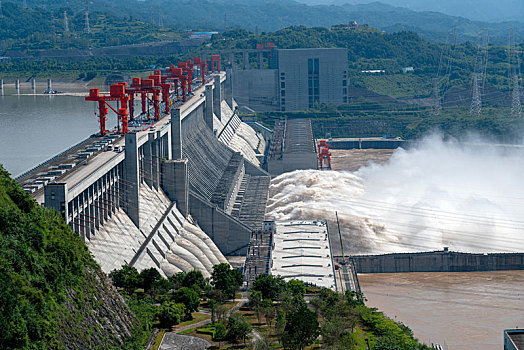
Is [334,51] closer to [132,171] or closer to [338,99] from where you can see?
[338,99]

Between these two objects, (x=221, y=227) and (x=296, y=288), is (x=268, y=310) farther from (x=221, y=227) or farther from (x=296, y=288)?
(x=221, y=227)

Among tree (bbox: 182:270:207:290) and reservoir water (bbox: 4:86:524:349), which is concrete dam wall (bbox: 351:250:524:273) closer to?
reservoir water (bbox: 4:86:524:349)

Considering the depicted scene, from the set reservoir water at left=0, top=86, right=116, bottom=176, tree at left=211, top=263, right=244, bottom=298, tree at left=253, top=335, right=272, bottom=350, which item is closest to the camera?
tree at left=253, top=335, right=272, bottom=350

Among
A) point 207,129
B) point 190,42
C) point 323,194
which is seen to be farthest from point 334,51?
point 190,42

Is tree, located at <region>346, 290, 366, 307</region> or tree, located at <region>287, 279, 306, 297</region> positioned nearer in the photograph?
tree, located at <region>287, 279, 306, 297</region>

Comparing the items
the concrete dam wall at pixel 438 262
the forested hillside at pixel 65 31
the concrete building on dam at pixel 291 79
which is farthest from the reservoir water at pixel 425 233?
the forested hillside at pixel 65 31

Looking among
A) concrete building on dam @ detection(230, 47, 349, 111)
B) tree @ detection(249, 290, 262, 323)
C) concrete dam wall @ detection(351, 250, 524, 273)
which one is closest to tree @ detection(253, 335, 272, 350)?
tree @ detection(249, 290, 262, 323)


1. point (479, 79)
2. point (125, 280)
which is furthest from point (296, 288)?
point (479, 79)

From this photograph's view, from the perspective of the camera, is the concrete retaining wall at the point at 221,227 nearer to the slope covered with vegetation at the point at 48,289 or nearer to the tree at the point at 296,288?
the tree at the point at 296,288
